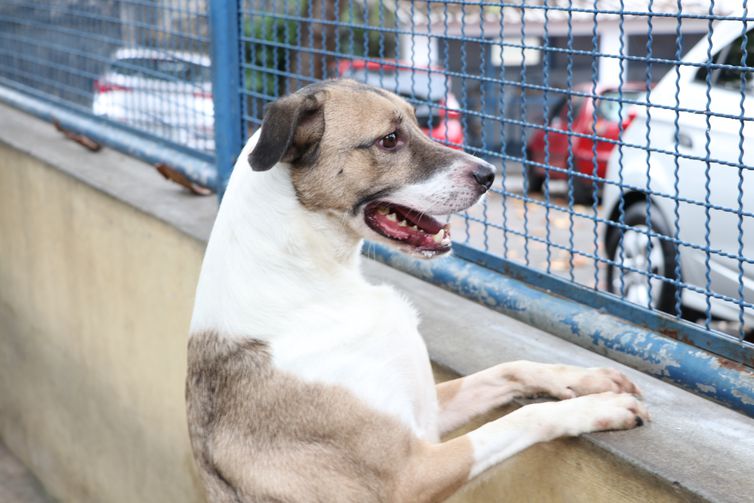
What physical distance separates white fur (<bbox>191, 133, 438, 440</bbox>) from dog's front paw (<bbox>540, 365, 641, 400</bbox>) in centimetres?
34

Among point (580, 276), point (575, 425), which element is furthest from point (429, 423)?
point (580, 276)

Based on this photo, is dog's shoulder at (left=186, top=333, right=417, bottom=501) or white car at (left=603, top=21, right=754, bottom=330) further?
white car at (left=603, top=21, right=754, bottom=330)

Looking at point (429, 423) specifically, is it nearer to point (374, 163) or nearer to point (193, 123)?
point (374, 163)

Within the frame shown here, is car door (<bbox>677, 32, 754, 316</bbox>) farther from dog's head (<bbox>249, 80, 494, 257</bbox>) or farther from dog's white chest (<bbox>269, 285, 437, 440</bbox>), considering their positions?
dog's white chest (<bbox>269, 285, 437, 440</bbox>)

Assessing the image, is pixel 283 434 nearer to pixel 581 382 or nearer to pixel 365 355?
pixel 365 355

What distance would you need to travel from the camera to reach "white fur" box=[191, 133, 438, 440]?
2719 millimetres

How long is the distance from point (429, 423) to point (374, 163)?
2.47 ft

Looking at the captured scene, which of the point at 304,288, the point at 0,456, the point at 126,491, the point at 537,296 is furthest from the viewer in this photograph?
the point at 0,456

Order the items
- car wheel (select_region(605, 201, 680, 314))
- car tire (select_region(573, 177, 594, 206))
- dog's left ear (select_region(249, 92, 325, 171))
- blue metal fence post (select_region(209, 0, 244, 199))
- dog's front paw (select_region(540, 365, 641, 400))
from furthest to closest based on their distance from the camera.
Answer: car tire (select_region(573, 177, 594, 206)) → car wheel (select_region(605, 201, 680, 314)) → blue metal fence post (select_region(209, 0, 244, 199)) → dog's front paw (select_region(540, 365, 641, 400)) → dog's left ear (select_region(249, 92, 325, 171))

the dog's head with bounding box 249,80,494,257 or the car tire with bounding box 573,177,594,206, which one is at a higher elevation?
the dog's head with bounding box 249,80,494,257

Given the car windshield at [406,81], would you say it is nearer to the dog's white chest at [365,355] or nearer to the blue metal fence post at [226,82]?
the blue metal fence post at [226,82]

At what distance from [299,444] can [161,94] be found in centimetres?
323

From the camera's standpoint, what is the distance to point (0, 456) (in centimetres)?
664

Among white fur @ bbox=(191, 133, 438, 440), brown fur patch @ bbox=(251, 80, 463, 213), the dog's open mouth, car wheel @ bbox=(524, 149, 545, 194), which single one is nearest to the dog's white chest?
white fur @ bbox=(191, 133, 438, 440)
